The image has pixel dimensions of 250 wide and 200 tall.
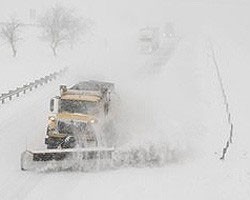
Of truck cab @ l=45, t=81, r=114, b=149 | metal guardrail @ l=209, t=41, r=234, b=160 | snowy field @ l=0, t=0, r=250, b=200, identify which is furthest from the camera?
metal guardrail @ l=209, t=41, r=234, b=160

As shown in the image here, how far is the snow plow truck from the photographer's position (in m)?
16.5

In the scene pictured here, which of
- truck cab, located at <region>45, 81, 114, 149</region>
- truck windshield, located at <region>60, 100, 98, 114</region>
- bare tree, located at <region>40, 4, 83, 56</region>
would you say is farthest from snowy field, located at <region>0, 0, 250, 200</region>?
bare tree, located at <region>40, 4, 83, 56</region>

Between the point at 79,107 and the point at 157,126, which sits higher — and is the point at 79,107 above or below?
above

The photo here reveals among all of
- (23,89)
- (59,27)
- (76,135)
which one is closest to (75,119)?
(76,135)

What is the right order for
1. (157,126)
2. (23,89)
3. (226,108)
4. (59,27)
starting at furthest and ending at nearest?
1. (59,27)
2. (23,89)
3. (226,108)
4. (157,126)

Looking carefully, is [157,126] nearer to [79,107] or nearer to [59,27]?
[79,107]

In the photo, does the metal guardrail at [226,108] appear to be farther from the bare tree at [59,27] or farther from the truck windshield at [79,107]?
the bare tree at [59,27]

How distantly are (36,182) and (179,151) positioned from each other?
5.72 meters

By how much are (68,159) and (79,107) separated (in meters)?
2.75

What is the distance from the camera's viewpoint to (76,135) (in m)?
18.1

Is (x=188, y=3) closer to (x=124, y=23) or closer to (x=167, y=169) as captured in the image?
(x=124, y=23)

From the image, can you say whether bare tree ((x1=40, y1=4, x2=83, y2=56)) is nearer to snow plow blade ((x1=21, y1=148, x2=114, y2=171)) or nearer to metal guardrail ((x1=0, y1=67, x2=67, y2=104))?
metal guardrail ((x1=0, y1=67, x2=67, y2=104))

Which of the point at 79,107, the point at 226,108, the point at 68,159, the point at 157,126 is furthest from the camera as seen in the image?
the point at 226,108

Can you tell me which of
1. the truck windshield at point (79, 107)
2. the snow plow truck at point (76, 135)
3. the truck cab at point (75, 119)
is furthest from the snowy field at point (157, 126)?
the truck windshield at point (79, 107)
